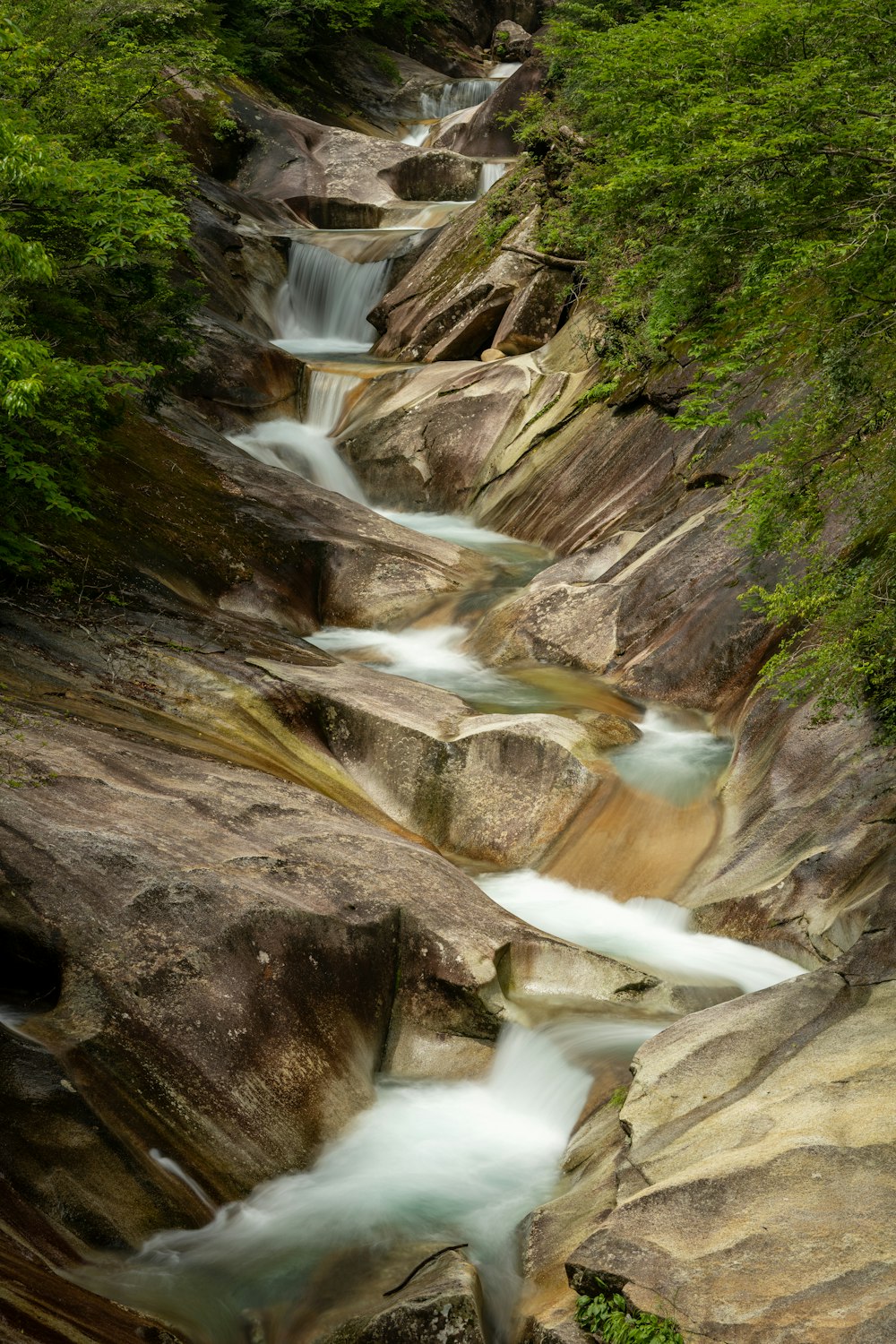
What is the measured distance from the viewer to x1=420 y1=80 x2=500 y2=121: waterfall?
40000 millimetres

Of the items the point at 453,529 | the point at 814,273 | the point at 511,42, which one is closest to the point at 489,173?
Result: the point at 453,529

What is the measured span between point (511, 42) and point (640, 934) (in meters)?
46.7

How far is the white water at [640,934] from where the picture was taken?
26.7ft

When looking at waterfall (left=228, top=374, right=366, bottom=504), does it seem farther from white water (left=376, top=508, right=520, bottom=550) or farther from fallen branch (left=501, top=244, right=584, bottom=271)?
fallen branch (left=501, top=244, right=584, bottom=271)

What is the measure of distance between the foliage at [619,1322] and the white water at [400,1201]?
678 millimetres

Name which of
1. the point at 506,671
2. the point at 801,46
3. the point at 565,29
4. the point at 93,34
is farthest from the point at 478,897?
the point at 565,29

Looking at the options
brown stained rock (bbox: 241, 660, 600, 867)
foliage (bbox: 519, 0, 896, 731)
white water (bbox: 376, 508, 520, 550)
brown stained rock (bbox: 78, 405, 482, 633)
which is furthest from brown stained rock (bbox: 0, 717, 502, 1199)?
white water (bbox: 376, 508, 520, 550)

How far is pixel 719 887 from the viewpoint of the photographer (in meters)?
9.09

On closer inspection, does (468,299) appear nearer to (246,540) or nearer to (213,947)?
(246,540)

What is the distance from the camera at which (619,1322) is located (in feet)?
14.3

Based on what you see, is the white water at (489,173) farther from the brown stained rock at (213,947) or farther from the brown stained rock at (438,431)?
the brown stained rock at (213,947)

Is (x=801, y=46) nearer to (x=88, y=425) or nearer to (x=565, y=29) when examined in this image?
(x=88, y=425)

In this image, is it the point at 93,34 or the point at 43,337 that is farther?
the point at 93,34

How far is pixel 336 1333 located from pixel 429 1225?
3.27ft
